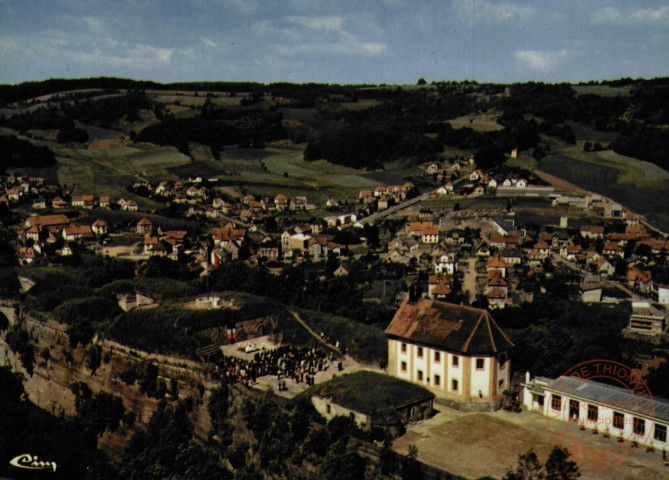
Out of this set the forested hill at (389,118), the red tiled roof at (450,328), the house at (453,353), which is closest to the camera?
the house at (453,353)

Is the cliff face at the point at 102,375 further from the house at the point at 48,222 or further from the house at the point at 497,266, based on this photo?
the house at the point at 48,222

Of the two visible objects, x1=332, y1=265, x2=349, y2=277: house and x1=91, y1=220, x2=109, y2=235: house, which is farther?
x1=91, y1=220, x2=109, y2=235: house

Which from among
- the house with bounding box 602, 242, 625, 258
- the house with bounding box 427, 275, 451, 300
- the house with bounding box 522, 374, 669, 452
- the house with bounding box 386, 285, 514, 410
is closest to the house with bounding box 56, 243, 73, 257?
the house with bounding box 427, 275, 451, 300

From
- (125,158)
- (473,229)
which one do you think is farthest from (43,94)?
(473,229)

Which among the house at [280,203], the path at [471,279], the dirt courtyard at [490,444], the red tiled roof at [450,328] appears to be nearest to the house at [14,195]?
the house at [280,203]

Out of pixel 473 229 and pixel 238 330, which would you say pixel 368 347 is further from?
pixel 473 229

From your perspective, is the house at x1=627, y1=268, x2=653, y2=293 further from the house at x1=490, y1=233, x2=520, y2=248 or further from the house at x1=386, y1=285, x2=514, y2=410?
the house at x1=386, y1=285, x2=514, y2=410

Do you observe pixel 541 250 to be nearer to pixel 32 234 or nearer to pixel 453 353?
pixel 453 353
